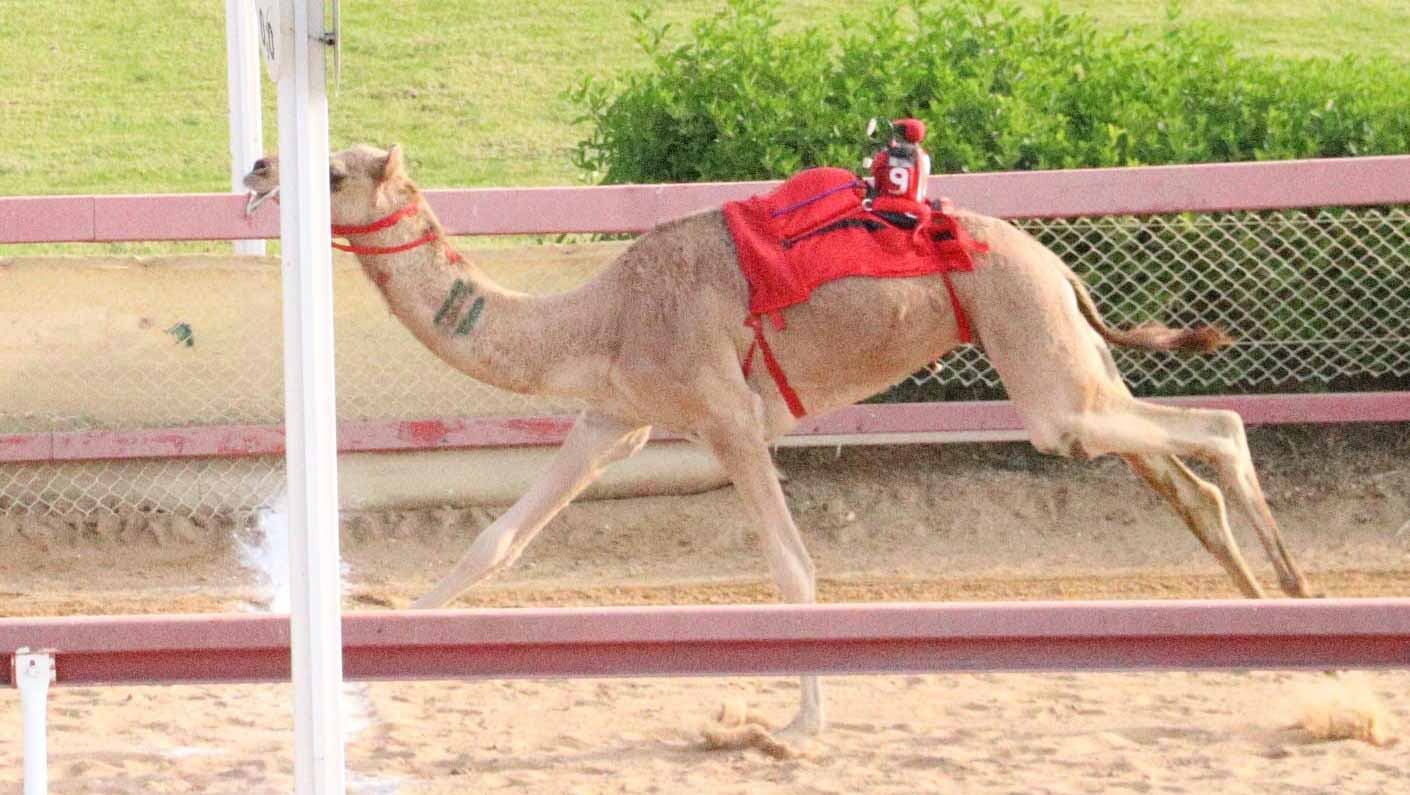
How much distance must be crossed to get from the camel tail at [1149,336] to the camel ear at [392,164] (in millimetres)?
2126

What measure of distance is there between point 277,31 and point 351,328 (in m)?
5.42

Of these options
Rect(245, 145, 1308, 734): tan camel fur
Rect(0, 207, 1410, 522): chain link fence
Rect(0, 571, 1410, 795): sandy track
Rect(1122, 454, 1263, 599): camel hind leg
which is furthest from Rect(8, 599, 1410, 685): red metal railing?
Rect(0, 207, 1410, 522): chain link fence

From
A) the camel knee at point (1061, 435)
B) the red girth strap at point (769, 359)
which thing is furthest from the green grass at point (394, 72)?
the camel knee at point (1061, 435)

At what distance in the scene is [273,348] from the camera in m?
9.03

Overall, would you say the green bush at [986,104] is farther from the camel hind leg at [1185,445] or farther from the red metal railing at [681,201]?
the camel hind leg at [1185,445]

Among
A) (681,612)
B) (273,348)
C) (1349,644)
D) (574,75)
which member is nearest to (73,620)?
(681,612)

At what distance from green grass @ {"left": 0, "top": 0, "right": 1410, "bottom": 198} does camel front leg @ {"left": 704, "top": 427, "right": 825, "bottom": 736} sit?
292 inches

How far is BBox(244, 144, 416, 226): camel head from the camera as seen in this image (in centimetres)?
655

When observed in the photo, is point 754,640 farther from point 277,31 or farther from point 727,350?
point 727,350

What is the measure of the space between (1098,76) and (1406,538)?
2.45 meters

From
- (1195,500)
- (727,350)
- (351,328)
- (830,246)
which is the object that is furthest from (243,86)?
(1195,500)

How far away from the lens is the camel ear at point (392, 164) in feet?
21.3

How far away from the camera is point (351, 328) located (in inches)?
360

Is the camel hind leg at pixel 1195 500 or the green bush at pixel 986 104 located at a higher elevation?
the green bush at pixel 986 104
